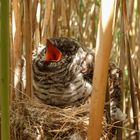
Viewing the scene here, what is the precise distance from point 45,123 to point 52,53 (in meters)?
0.24

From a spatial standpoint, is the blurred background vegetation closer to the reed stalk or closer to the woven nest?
the woven nest

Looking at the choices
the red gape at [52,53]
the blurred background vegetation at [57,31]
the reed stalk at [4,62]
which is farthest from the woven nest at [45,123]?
the reed stalk at [4,62]

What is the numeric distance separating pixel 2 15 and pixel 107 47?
21 centimetres

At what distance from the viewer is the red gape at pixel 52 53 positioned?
1.11m

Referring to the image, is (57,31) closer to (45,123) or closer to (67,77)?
(67,77)

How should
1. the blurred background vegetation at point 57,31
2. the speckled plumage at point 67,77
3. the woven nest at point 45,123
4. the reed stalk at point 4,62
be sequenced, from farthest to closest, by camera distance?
the speckled plumage at point 67,77 → the woven nest at point 45,123 → the blurred background vegetation at point 57,31 → the reed stalk at point 4,62

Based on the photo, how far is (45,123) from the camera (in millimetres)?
1035

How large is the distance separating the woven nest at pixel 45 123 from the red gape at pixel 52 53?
0.51 ft

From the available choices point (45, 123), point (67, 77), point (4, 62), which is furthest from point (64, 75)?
point (4, 62)

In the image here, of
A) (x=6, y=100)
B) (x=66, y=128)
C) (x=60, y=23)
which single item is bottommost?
(x=66, y=128)

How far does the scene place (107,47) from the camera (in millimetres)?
555

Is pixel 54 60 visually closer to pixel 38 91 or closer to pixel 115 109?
pixel 38 91

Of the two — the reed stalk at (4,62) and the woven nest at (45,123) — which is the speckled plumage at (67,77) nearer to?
the woven nest at (45,123)

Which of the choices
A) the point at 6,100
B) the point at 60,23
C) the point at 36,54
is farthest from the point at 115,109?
the point at 6,100
